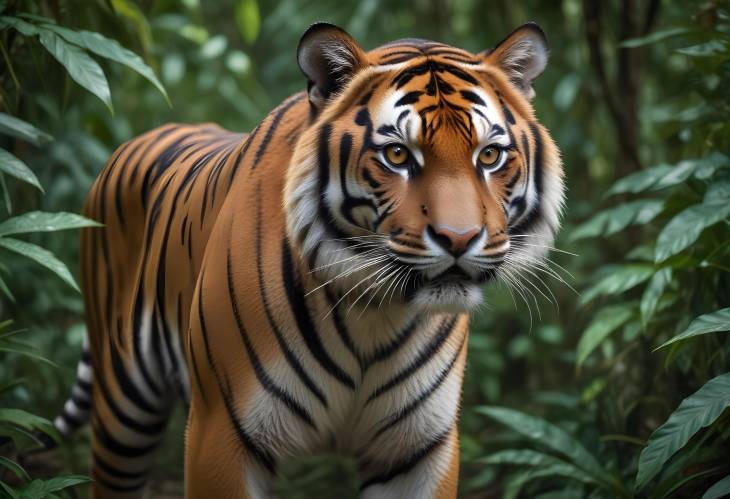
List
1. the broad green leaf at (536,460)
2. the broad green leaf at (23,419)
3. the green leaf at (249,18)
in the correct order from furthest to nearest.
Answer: the green leaf at (249,18) → the broad green leaf at (536,460) → the broad green leaf at (23,419)

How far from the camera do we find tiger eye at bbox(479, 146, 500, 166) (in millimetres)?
2025

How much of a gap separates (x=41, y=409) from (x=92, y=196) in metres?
1.22

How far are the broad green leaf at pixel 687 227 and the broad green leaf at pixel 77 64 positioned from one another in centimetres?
142

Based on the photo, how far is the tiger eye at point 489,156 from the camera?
6.64 feet

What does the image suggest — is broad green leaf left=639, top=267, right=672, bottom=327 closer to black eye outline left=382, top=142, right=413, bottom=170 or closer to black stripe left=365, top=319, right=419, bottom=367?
black stripe left=365, top=319, right=419, bottom=367

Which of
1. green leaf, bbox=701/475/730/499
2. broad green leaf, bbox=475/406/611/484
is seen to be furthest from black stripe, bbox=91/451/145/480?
green leaf, bbox=701/475/730/499

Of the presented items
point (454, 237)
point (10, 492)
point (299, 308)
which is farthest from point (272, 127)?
point (10, 492)

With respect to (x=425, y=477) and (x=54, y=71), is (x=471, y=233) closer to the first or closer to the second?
(x=425, y=477)

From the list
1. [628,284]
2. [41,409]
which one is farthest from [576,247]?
[41,409]

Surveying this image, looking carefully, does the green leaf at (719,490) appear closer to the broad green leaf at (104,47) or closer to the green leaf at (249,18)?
the broad green leaf at (104,47)

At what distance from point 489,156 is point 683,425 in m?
0.78

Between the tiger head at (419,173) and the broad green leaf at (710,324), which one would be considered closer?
the tiger head at (419,173)

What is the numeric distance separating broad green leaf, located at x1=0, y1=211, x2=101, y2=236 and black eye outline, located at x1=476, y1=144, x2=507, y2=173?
920 millimetres

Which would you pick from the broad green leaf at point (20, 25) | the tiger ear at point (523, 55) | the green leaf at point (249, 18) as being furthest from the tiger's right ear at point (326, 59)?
the green leaf at point (249, 18)
